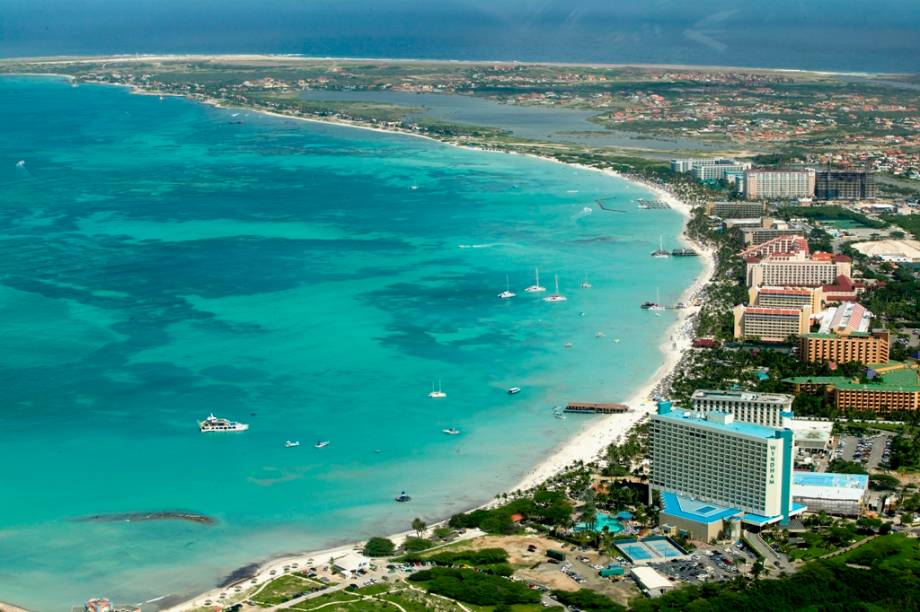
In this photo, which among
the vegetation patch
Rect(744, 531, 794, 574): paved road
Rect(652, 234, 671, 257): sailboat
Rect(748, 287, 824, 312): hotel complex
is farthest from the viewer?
Rect(652, 234, 671, 257): sailboat

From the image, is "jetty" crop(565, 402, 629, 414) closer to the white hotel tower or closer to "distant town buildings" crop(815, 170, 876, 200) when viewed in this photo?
the white hotel tower

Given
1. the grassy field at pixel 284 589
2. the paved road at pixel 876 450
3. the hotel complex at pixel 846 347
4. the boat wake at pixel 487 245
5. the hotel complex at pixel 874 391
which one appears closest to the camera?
the grassy field at pixel 284 589

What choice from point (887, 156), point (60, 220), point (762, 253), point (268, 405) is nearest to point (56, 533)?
point (268, 405)

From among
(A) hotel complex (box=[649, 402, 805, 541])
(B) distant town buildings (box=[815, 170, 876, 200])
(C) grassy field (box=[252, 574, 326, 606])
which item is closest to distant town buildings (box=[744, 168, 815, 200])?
(B) distant town buildings (box=[815, 170, 876, 200])

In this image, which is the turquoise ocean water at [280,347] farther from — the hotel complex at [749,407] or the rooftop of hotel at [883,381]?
the rooftop of hotel at [883,381]

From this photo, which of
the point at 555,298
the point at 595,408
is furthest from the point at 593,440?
the point at 555,298

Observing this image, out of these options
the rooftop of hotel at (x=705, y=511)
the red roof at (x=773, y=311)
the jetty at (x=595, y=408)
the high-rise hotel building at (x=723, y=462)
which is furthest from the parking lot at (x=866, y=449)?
the red roof at (x=773, y=311)
